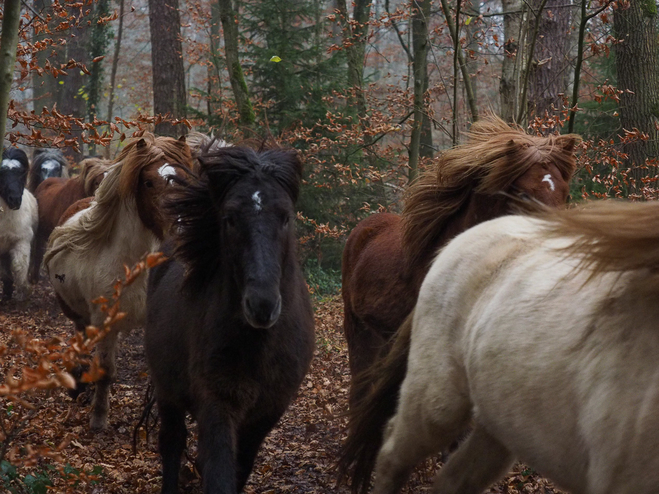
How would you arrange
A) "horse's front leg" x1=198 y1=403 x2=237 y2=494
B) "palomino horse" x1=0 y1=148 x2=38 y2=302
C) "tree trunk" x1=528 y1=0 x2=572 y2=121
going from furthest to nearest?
1. "palomino horse" x1=0 y1=148 x2=38 y2=302
2. "tree trunk" x1=528 y1=0 x2=572 y2=121
3. "horse's front leg" x1=198 y1=403 x2=237 y2=494

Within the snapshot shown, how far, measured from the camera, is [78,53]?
78.4ft

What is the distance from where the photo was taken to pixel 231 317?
4.10 meters

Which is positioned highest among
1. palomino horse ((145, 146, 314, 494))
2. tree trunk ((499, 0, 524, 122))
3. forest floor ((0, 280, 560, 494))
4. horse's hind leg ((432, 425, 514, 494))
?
tree trunk ((499, 0, 524, 122))

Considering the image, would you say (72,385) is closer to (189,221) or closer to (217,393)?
(217,393)

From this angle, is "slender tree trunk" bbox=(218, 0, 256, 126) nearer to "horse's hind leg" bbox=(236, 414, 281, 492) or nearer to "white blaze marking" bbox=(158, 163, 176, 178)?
"white blaze marking" bbox=(158, 163, 176, 178)

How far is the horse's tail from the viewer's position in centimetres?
418

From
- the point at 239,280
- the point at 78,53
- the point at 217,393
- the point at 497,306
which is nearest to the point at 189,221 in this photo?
the point at 239,280

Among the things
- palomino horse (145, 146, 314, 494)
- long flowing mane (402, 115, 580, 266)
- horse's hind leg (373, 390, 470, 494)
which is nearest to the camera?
horse's hind leg (373, 390, 470, 494)

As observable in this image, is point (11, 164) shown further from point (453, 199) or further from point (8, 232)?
point (453, 199)

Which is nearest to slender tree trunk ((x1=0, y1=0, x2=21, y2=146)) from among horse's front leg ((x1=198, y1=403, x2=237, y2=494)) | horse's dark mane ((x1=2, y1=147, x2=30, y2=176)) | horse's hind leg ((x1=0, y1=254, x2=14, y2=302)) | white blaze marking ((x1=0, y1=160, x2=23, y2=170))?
horse's front leg ((x1=198, y1=403, x2=237, y2=494))

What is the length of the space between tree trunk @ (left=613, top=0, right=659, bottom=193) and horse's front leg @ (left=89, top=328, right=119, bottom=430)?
6186 mm

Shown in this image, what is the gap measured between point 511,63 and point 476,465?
18.5 ft

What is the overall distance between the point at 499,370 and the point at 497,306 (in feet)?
1.10

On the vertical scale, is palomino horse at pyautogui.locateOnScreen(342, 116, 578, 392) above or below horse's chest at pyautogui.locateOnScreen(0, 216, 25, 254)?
above
